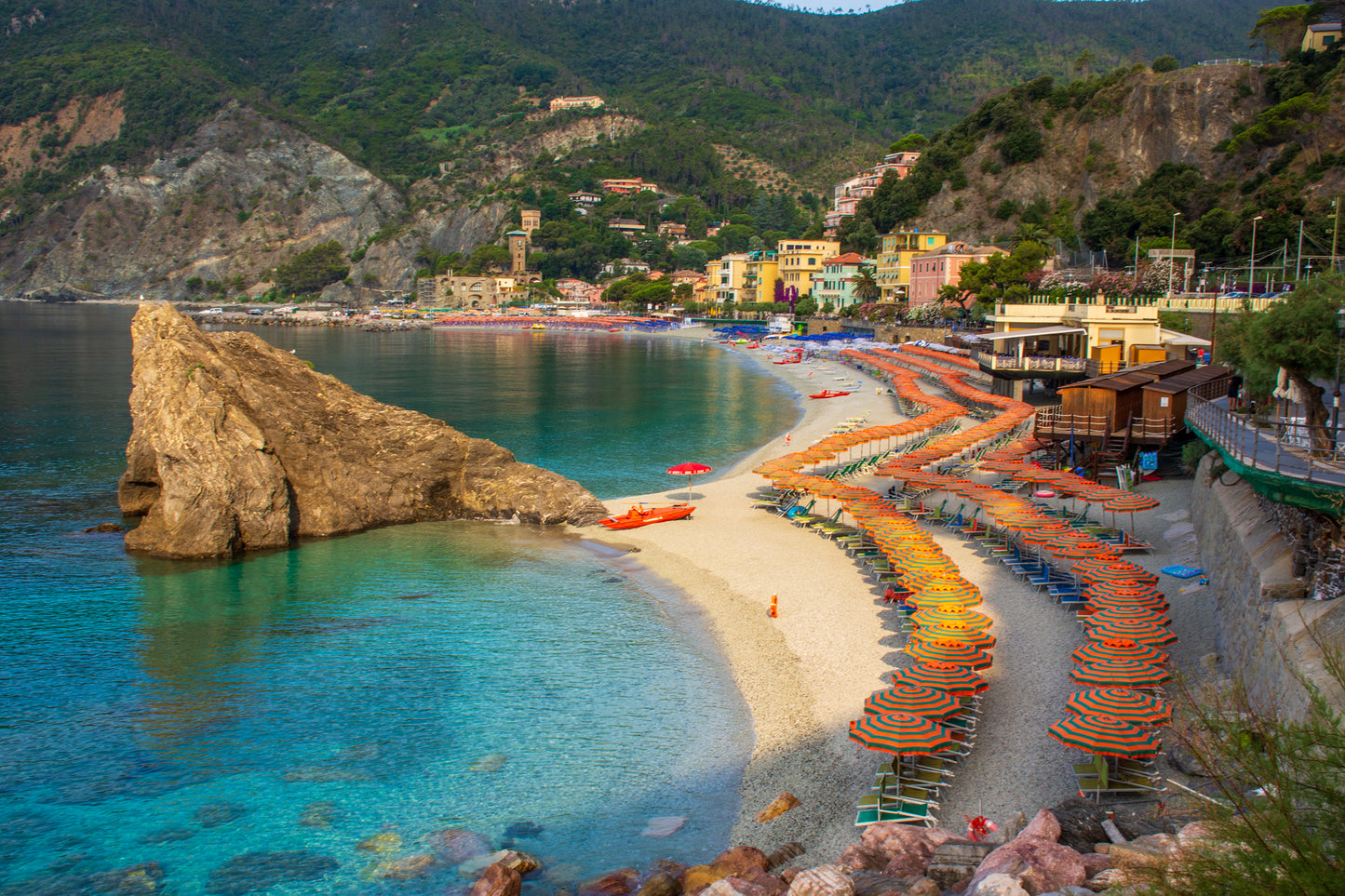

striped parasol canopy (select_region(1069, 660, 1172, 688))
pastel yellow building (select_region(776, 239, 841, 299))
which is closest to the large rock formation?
striped parasol canopy (select_region(1069, 660, 1172, 688))

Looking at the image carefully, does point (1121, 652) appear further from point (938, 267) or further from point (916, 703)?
point (938, 267)

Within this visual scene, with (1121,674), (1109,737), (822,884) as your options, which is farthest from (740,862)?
(1121,674)

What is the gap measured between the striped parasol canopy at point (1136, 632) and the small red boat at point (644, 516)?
15841 millimetres

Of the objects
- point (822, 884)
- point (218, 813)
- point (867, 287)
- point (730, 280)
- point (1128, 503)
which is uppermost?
point (730, 280)

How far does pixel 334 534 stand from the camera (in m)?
29.1

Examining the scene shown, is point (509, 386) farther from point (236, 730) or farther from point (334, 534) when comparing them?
point (236, 730)

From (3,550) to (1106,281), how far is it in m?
61.1

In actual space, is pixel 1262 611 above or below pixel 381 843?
above

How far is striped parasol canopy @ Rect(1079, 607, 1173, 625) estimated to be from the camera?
16.6 metres

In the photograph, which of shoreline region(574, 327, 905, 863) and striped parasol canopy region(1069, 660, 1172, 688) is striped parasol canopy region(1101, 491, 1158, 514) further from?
striped parasol canopy region(1069, 660, 1172, 688)

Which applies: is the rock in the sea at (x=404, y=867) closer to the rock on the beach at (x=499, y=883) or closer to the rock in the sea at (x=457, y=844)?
the rock in the sea at (x=457, y=844)

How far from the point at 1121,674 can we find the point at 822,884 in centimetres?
686

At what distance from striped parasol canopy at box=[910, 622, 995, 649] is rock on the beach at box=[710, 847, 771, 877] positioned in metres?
6.07

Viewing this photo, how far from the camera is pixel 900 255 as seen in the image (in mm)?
104625
